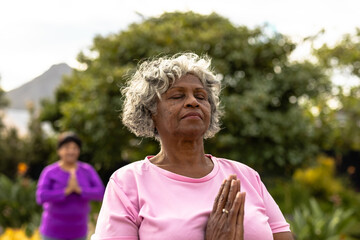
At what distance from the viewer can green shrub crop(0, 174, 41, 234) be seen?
→ 724 cm

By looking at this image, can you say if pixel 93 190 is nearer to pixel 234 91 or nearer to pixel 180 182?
pixel 180 182

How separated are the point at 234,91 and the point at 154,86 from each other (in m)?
6.38

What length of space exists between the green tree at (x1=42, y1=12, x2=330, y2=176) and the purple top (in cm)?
311

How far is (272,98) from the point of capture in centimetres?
797

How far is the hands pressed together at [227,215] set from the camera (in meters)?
1.52

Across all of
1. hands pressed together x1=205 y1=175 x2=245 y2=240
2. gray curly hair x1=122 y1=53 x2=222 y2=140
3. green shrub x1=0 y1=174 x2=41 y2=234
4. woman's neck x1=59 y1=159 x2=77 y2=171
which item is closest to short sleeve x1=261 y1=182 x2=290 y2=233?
hands pressed together x1=205 y1=175 x2=245 y2=240

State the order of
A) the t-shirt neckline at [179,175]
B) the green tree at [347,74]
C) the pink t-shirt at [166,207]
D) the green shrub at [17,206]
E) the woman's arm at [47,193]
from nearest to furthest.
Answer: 1. the pink t-shirt at [166,207]
2. the t-shirt neckline at [179,175]
3. the woman's arm at [47,193]
4. the green shrub at [17,206]
5. the green tree at [347,74]

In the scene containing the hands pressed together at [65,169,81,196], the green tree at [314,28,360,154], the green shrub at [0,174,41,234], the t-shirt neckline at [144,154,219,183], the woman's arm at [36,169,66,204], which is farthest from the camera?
the green tree at [314,28,360,154]

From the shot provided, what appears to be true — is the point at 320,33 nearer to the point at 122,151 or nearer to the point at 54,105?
the point at 122,151

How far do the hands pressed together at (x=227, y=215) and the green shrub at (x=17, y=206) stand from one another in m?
5.94

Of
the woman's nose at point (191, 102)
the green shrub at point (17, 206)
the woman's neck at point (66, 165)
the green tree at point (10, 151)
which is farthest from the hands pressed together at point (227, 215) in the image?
the green tree at point (10, 151)

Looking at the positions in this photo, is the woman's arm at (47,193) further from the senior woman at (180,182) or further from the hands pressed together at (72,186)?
the senior woman at (180,182)

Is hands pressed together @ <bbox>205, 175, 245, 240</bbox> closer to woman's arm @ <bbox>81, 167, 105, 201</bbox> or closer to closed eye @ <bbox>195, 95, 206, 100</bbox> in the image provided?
closed eye @ <bbox>195, 95, 206, 100</bbox>

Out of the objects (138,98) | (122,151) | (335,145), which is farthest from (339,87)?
(138,98)
